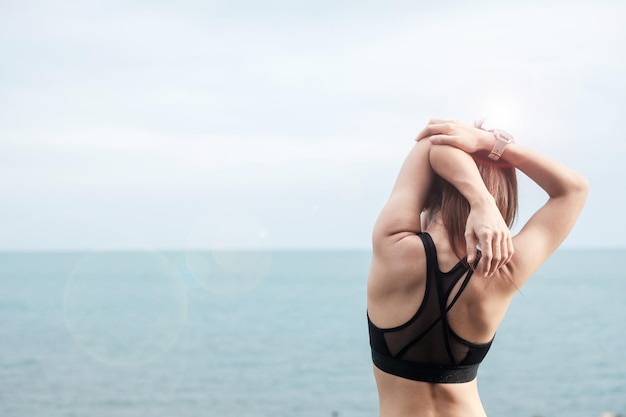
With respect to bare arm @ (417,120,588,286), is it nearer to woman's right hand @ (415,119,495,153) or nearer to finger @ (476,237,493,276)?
woman's right hand @ (415,119,495,153)

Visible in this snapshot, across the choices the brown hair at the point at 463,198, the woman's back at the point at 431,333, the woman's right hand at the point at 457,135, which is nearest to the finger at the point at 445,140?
the woman's right hand at the point at 457,135

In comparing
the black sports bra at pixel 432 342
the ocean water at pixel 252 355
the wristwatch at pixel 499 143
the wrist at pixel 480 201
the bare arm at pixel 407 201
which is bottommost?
the ocean water at pixel 252 355

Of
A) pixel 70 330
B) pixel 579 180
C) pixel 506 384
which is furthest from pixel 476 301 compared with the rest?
pixel 70 330

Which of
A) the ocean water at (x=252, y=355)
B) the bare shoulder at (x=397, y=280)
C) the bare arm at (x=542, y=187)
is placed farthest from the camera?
the ocean water at (x=252, y=355)

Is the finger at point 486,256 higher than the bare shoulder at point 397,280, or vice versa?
the finger at point 486,256

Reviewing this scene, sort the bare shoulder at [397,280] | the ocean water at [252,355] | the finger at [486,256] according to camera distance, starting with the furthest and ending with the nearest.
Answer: the ocean water at [252,355] → the bare shoulder at [397,280] → the finger at [486,256]

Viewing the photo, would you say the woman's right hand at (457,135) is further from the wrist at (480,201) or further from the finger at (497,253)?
the finger at (497,253)

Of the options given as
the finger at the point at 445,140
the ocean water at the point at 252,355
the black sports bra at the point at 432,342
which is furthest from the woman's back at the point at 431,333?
the ocean water at the point at 252,355

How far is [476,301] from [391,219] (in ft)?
1.17

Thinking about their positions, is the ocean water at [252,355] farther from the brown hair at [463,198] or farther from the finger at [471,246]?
the finger at [471,246]

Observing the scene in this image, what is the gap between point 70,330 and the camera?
55.3 metres

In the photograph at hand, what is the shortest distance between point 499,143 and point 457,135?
17 centimetres

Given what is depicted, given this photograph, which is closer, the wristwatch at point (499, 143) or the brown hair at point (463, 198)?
the brown hair at point (463, 198)

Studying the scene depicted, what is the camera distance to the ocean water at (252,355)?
95.8 feet
